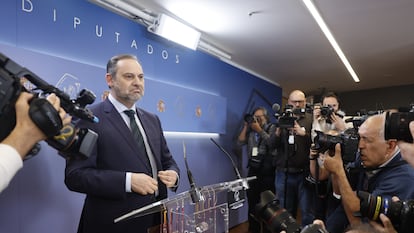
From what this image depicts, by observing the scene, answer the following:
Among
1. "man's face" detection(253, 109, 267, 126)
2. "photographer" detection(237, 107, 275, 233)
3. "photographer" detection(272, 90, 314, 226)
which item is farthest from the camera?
"man's face" detection(253, 109, 267, 126)

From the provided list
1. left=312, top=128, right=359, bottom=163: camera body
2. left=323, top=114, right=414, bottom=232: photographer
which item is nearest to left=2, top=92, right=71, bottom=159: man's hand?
left=323, top=114, right=414, bottom=232: photographer

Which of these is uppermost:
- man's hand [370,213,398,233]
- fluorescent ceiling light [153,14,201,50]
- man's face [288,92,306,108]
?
fluorescent ceiling light [153,14,201,50]

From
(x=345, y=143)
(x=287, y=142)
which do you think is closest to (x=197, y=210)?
(x=345, y=143)

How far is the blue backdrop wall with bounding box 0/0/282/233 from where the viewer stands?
1.77 meters

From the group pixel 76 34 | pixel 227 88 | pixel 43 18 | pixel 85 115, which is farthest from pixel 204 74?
pixel 85 115

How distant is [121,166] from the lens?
4.91 ft

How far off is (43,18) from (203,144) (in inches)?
87.8

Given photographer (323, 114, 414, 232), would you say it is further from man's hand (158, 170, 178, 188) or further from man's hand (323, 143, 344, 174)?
man's hand (158, 170, 178, 188)

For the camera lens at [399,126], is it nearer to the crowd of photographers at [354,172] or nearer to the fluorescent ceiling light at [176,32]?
the crowd of photographers at [354,172]

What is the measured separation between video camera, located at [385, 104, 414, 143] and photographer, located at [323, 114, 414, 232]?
403 mm

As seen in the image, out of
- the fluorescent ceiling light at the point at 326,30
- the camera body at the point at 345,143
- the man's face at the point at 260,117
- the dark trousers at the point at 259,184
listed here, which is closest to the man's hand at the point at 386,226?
the camera body at the point at 345,143

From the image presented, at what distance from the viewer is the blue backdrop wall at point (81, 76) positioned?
1769mm

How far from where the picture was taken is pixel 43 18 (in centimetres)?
191

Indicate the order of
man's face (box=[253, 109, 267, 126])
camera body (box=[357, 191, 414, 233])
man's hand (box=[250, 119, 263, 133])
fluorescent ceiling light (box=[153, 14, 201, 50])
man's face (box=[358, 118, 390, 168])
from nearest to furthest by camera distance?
camera body (box=[357, 191, 414, 233]) → man's face (box=[358, 118, 390, 168]) → fluorescent ceiling light (box=[153, 14, 201, 50]) → man's hand (box=[250, 119, 263, 133]) → man's face (box=[253, 109, 267, 126])
